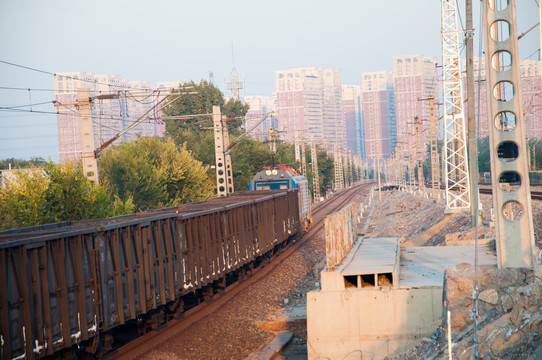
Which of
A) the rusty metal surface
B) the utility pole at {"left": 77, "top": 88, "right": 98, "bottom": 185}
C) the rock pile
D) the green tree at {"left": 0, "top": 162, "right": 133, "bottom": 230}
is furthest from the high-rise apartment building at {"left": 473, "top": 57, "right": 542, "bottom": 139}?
the green tree at {"left": 0, "top": 162, "right": 133, "bottom": 230}

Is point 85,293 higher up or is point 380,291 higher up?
point 85,293

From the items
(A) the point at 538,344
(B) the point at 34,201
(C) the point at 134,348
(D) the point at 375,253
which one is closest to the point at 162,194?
(B) the point at 34,201

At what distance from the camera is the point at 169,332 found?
12.0 m

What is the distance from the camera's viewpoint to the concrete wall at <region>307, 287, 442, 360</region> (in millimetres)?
11211

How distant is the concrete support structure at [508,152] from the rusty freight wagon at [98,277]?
267 inches

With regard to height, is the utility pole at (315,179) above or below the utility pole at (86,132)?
below

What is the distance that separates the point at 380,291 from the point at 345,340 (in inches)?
48.7

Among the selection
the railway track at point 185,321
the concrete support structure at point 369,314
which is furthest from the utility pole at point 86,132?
the concrete support structure at point 369,314

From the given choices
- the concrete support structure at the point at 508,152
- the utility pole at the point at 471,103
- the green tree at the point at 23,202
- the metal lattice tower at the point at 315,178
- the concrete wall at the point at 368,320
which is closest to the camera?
the concrete support structure at the point at 508,152

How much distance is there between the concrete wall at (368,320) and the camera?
11211 mm

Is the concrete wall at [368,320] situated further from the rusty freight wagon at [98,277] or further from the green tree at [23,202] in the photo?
the green tree at [23,202]

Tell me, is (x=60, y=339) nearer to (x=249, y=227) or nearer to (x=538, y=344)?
(x=538, y=344)

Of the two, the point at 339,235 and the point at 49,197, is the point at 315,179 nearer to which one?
the point at 49,197

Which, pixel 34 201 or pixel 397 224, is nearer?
pixel 34 201
